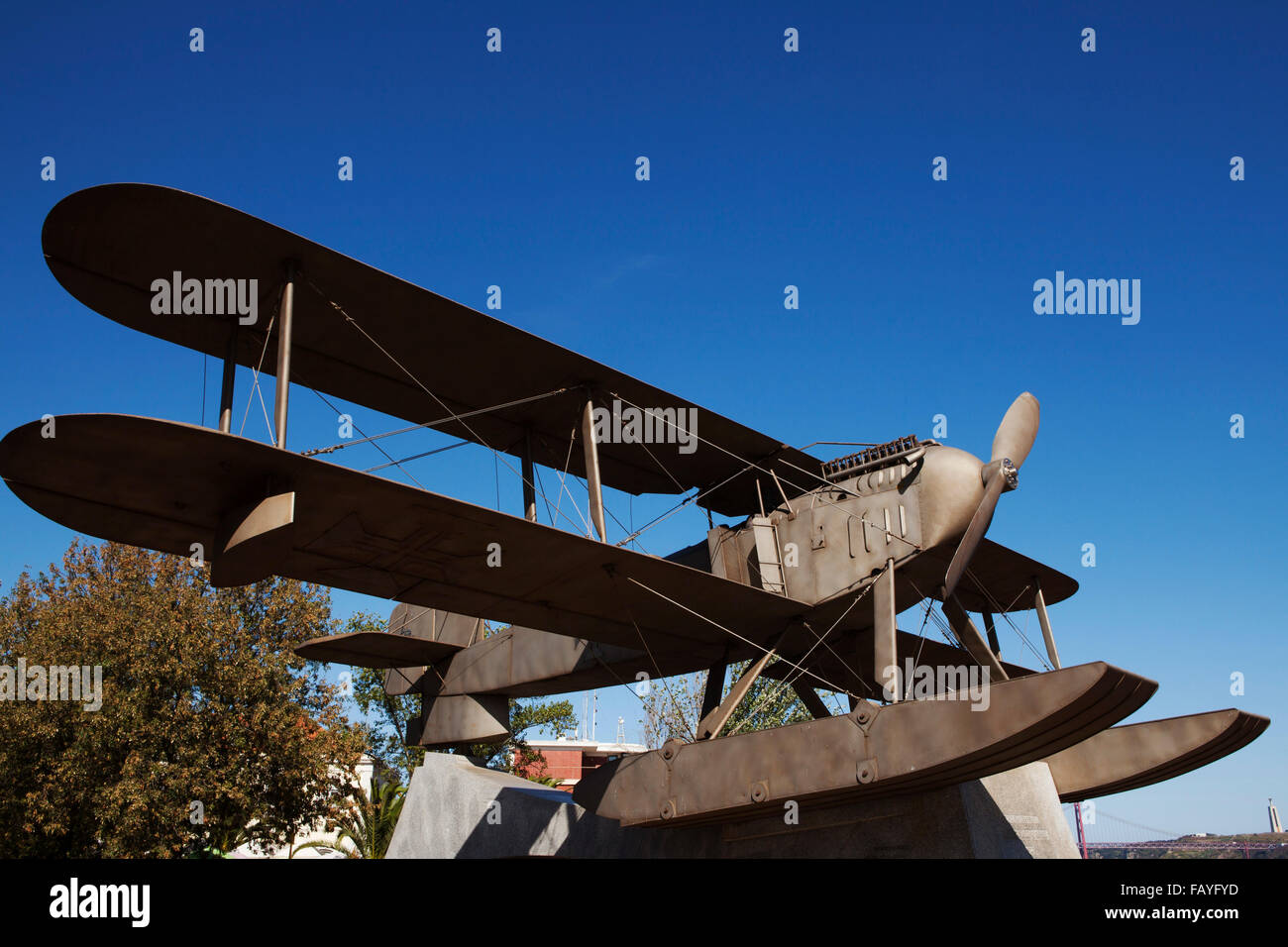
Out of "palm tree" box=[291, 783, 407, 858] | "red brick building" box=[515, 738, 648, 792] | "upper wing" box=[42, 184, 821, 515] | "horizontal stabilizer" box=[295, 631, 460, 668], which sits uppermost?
"upper wing" box=[42, 184, 821, 515]

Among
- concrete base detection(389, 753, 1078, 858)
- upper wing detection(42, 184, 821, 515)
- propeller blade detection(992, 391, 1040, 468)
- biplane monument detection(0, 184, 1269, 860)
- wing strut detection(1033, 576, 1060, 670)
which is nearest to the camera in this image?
biplane monument detection(0, 184, 1269, 860)

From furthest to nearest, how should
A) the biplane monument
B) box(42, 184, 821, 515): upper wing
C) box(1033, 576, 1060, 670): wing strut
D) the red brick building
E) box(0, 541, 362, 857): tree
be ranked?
the red brick building < box(0, 541, 362, 857): tree < box(1033, 576, 1060, 670): wing strut < box(42, 184, 821, 515): upper wing < the biplane monument

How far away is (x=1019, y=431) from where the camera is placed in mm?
10633

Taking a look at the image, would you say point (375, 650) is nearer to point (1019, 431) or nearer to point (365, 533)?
point (365, 533)

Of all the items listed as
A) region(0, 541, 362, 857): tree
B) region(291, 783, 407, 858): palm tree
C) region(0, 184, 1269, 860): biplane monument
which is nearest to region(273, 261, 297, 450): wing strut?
region(0, 184, 1269, 860): biplane monument

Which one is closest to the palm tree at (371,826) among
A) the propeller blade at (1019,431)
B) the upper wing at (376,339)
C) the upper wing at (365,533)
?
the upper wing at (376,339)

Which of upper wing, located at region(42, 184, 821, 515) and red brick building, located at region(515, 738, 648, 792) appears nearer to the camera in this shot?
upper wing, located at region(42, 184, 821, 515)

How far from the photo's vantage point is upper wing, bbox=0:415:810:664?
23.6 feet

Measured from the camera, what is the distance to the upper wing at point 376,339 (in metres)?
8.36

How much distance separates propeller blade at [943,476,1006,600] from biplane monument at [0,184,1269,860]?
4cm

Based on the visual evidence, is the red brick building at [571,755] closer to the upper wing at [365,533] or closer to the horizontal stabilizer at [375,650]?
the horizontal stabilizer at [375,650]

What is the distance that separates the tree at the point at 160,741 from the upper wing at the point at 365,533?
471 inches

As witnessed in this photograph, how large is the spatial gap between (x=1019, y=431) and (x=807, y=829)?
16.4 feet

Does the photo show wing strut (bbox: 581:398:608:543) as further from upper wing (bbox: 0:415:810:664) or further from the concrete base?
the concrete base
